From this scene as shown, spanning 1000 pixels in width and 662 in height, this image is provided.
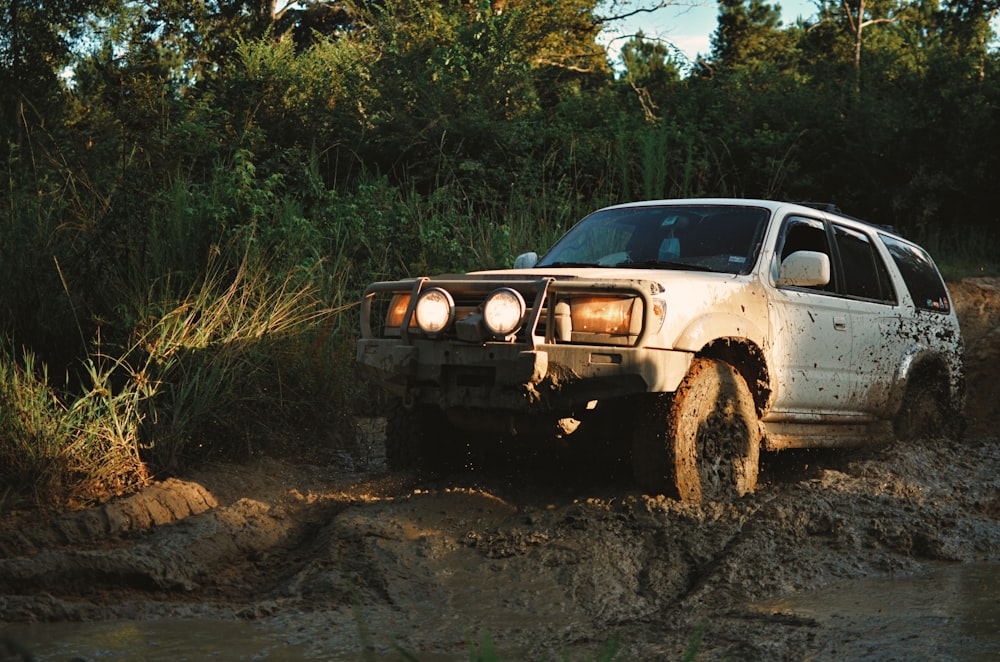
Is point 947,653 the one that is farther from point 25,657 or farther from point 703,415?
point 25,657

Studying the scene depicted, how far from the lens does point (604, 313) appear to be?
16.6 ft

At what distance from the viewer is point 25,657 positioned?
4.38ft

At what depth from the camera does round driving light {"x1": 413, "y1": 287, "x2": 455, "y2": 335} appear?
17.5 ft

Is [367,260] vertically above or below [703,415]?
above

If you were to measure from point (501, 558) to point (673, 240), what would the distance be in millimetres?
2277

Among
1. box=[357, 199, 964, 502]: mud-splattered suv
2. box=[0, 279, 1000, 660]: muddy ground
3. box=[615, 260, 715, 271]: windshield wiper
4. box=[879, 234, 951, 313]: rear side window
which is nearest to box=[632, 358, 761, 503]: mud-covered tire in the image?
box=[357, 199, 964, 502]: mud-splattered suv

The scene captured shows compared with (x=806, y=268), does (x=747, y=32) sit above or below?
above

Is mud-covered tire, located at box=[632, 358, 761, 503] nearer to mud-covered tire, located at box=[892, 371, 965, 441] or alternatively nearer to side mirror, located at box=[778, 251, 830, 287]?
side mirror, located at box=[778, 251, 830, 287]

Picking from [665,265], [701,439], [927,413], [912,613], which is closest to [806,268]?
[665,265]

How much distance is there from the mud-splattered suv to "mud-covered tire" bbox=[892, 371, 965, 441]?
199mm

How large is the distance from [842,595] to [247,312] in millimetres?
4131

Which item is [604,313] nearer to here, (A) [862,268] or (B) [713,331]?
(B) [713,331]

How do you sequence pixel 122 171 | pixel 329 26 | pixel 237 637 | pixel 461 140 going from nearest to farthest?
1. pixel 237 637
2. pixel 122 171
3. pixel 461 140
4. pixel 329 26

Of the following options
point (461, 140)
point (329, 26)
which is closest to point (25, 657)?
point (461, 140)
